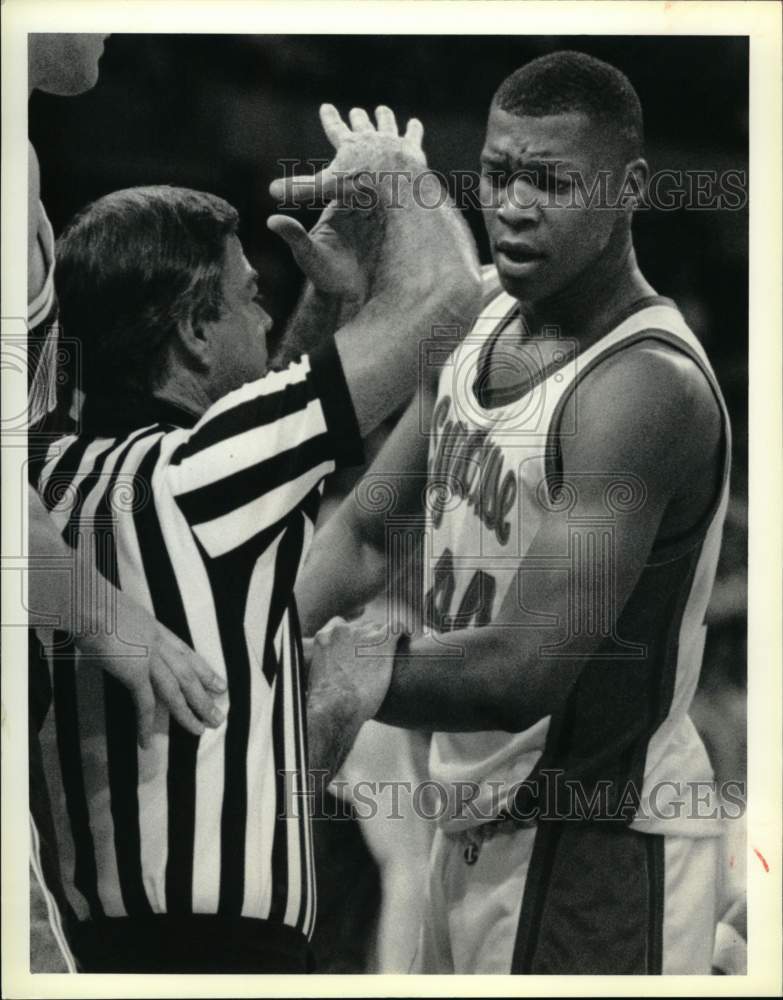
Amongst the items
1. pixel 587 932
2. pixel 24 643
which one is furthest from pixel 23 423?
pixel 587 932

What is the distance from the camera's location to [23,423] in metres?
1.58

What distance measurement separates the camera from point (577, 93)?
1550 mm

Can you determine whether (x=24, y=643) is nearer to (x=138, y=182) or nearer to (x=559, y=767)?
(x=138, y=182)

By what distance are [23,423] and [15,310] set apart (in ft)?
0.58

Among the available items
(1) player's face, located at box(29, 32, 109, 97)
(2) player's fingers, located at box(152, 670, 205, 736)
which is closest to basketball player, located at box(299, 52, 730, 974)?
(2) player's fingers, located at box(152, 670, 205, 736)

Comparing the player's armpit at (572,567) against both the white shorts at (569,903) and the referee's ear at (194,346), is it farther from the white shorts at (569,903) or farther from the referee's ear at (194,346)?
the referee's ear at (194,346)

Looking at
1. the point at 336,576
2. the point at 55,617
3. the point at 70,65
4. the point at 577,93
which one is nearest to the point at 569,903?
the point at 336,576

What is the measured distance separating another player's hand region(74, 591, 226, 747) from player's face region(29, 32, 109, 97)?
79cm

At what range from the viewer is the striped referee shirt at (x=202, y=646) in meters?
1.54

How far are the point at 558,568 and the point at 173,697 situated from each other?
0.61 m

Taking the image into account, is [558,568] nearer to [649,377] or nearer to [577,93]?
[649,377]

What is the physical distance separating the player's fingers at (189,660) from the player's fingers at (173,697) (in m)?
0.02

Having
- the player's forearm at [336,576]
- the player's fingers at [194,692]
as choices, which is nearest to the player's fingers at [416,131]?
the player's forearm at [336,576]

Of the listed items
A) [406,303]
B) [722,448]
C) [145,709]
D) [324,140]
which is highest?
[324,140]
